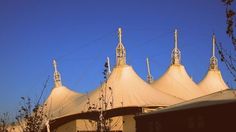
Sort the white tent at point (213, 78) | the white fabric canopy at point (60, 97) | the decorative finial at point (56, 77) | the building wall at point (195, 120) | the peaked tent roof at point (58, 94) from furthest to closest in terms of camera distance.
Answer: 1. the white tent at point (213, 78)
2. the decorative finial at point (56, 77)
3. the peaked tent roof at point (58, 94)
4. the white fabric canopy at point (60, 97)
5. the building wall at point (195, 120)

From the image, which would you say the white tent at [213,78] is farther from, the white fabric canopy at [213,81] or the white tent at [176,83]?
the white tent at [176,83]

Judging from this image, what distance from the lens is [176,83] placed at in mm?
42188

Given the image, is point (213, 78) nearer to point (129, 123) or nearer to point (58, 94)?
point (58, 94)

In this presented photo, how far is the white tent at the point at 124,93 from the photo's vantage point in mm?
32188

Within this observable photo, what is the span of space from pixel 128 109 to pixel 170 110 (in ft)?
28.6

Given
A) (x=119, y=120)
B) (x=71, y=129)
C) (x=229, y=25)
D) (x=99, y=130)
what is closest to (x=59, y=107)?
(x=71, y=129)

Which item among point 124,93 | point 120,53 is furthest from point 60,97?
point 124,93

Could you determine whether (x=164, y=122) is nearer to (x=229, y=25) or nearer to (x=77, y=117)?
(x=77, y=117)

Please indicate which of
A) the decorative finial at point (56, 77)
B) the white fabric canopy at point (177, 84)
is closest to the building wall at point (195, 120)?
the white fabric canopy at point (177, 84)

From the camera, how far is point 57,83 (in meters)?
45.4

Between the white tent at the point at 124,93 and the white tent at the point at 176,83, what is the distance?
250 inches

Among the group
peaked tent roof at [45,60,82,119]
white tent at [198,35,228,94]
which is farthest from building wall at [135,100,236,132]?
white tent at [198,35,228,94]

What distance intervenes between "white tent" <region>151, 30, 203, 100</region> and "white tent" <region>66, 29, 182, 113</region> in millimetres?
6357

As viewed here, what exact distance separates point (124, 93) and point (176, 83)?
9.98 m
